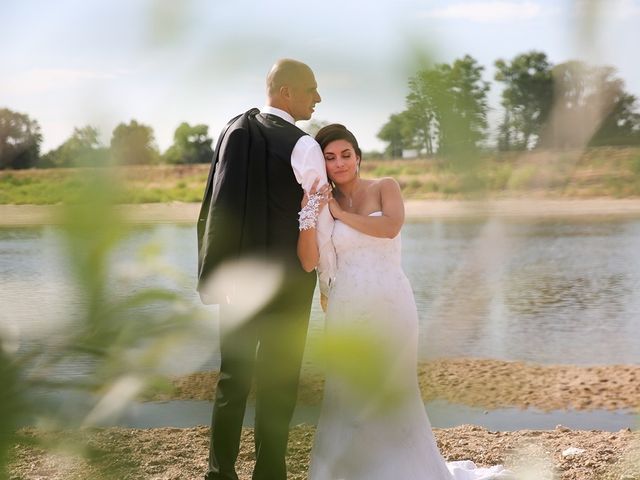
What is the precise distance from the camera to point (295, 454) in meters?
3.30

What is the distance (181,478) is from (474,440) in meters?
1.48

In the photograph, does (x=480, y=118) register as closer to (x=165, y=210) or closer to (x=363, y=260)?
(x=165, y=210)

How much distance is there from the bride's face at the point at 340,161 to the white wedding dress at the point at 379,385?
30 cm

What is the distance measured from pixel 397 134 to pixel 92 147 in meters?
0.13

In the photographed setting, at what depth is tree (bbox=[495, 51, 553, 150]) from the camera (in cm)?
31

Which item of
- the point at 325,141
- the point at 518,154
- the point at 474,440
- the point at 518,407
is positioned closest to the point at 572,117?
the point at 518,154

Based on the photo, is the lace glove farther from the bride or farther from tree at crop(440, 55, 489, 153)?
tree at crop(440, 55, 489, 153)

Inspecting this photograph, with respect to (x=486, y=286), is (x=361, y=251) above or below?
below

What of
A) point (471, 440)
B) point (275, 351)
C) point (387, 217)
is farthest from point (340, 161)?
point (471, 440)

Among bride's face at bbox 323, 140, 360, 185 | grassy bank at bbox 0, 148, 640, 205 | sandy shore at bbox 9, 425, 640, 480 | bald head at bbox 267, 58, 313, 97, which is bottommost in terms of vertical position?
sandy shore at bbox 9, 425, 640, 480

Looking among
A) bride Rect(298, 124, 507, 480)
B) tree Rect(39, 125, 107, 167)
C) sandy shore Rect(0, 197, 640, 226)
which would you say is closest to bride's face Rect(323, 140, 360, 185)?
bride Rect(298, 124, 507, 480)

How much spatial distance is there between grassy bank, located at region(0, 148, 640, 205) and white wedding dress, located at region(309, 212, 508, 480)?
7 centimetres

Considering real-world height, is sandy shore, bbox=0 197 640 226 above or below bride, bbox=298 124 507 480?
above

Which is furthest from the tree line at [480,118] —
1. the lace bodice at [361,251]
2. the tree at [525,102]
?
the lace bodice at [361,251]
